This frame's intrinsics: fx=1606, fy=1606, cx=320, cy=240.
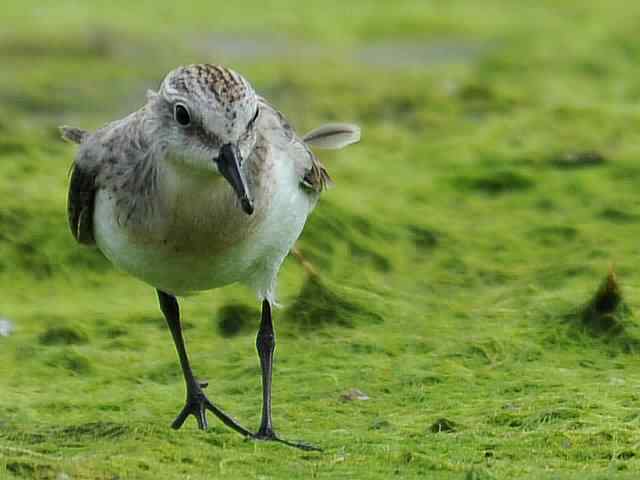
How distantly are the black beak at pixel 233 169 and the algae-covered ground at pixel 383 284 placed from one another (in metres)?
1.20

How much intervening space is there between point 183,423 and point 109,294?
2.92 meters

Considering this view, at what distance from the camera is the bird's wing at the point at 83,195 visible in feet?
25.5

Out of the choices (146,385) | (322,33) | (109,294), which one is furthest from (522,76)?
(146,385)

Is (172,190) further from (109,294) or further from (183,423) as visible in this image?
(109,294)

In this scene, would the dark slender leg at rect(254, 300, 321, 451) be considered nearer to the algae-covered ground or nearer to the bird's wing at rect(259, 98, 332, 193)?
the algae-covered ground

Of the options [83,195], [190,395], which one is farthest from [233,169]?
[190,395]

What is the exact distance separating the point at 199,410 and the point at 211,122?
6.98ft

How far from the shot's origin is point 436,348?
30.5 feet

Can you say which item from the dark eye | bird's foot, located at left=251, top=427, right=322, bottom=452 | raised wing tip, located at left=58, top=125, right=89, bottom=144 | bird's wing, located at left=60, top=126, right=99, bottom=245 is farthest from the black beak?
raised wing tip, located at left=58, top=125, right=89, bottom=144

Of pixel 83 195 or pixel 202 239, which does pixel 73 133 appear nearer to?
pixel 83 195

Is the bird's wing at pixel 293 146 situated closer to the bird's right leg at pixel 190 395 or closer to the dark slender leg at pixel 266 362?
the dark slender leg at pixel 266 362

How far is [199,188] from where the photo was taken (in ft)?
23.2

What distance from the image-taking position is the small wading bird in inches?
267

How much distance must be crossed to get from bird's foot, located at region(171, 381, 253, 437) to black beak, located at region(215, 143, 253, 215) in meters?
1.77
